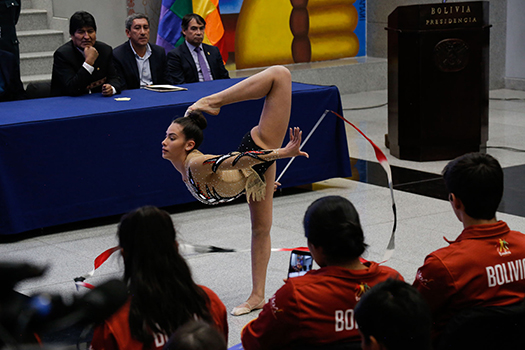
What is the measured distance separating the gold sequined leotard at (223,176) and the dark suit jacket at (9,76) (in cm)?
298

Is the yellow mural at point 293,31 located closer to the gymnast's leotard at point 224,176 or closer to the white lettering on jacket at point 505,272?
the gymnast's leotard at point 224,176

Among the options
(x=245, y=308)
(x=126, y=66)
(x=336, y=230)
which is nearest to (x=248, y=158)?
(x=245, y=308)

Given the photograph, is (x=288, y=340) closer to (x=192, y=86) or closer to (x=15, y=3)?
(x=192, y=86)

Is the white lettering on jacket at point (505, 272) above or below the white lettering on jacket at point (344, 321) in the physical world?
above

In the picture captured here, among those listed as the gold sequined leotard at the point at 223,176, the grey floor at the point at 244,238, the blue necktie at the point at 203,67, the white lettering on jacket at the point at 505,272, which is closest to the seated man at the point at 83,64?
the blue necktie at the point at 203,67

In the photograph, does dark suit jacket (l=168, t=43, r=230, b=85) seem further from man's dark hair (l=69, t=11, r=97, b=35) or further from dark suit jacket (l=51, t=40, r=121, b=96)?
man's dark hair (l=69, t=11, r=97, b=35)

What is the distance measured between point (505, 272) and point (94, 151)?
3.11m

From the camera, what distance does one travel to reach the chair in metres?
1.73

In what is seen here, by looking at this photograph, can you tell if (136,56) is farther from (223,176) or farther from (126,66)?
(223,176)

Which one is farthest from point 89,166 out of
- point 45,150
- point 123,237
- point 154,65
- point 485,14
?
point 485,14

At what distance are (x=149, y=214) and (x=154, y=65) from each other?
4329mm

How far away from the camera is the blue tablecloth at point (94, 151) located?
13.6ft

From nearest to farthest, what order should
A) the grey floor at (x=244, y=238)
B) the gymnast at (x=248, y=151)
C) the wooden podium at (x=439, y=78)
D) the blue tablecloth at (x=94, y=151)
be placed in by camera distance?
the gymnast at (x=248, y=151) < the grey floor at (x=244, y=238) < the blue tablecloth at (x=94, y=151) < the wooden podium at (x=439, y=78)

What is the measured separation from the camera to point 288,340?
1.75 meters
